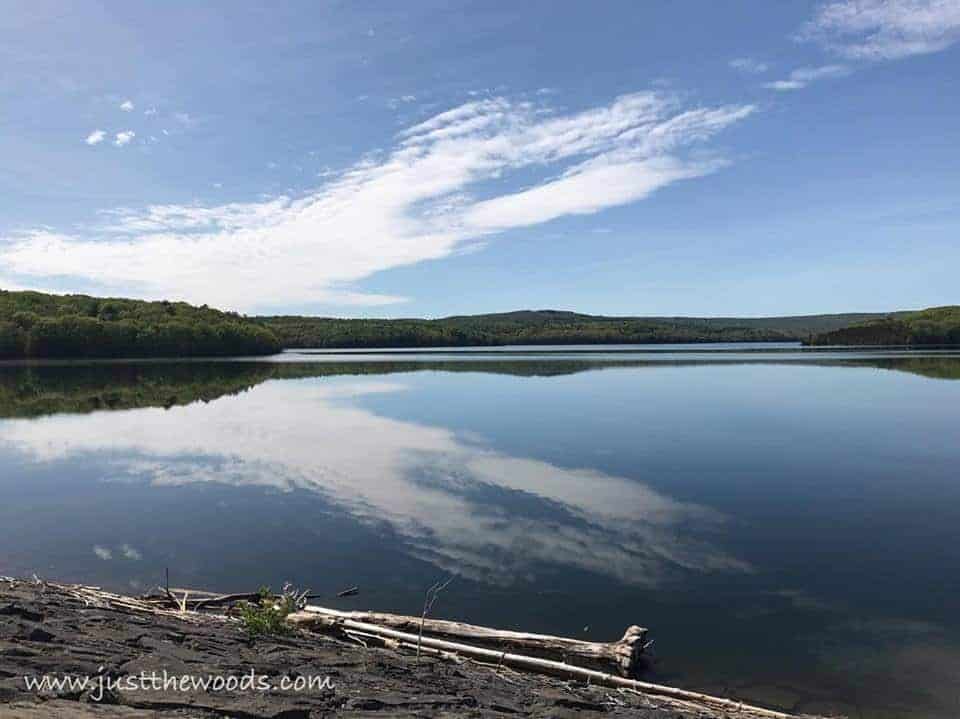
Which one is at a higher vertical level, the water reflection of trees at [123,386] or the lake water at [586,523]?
the water reflection of trees at [123,386]

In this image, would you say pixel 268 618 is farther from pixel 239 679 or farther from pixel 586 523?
pixel 586 523

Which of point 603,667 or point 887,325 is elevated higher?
point 887,325

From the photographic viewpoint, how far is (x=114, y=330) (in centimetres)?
10325

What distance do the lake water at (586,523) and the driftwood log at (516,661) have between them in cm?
67

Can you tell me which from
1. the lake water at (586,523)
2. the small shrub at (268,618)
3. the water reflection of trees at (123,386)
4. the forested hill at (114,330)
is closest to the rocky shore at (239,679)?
the small shrub at (268,618)

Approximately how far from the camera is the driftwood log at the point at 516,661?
709cm

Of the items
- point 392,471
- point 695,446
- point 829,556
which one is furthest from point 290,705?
point 695,446

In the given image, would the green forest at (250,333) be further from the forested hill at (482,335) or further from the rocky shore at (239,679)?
the rocky shore at (239,679)

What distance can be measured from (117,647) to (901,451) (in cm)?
2243

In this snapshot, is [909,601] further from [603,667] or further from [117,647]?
[117,647]

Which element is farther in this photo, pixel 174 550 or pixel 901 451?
pixel 901 451

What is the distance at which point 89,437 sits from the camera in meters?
26.6

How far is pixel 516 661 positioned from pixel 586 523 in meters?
6.21

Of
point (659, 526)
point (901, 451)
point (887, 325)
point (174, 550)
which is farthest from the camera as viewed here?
point (887, 325)
